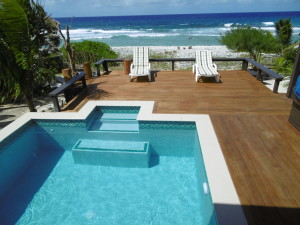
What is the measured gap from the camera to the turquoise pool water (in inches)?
126

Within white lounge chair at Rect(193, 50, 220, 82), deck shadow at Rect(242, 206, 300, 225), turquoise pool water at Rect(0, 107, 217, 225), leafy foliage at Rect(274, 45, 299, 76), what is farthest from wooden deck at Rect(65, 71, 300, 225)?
leafy foliage at Rect(274, 45, 299, 76)

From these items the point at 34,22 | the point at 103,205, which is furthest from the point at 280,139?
the point at 34,22

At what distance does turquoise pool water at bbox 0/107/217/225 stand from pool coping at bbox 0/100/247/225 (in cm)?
14

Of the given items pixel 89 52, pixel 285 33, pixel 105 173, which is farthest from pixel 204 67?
pixel 285 33

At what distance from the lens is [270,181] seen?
9.46 ft

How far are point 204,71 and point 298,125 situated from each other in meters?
3.52

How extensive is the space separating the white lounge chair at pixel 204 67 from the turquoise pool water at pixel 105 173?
8.98ft

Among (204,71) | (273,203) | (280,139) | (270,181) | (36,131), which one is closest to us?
(273,203)

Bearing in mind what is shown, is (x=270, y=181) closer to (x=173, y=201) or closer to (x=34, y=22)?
(x=173, y=201)

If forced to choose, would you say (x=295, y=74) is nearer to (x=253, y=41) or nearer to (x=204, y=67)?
(x=204, y=67)

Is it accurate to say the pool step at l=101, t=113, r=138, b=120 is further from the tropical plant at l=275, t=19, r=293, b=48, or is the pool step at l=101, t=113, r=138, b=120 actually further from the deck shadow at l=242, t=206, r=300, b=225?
the tropical plant at l=275, t=19, r=293, b=48

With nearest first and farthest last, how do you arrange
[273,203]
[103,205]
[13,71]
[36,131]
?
1. [273,203]
2. [103,205]
3. [13,71]
4. [36,131]

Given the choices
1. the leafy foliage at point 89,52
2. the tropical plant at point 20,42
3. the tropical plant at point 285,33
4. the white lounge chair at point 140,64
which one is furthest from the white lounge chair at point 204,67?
the leafy foliage at point 89,52

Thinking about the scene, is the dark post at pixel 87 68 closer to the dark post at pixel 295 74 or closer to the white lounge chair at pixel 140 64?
the white lounge chair at pixel 140 64
